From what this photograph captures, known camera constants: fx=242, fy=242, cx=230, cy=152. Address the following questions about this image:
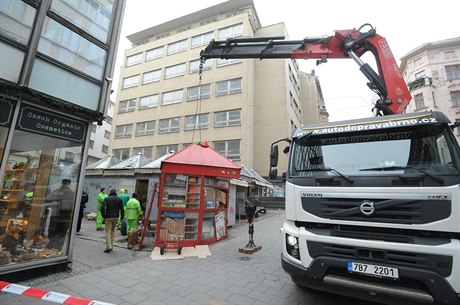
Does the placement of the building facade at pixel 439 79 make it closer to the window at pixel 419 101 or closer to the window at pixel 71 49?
the window at pixel 419 101

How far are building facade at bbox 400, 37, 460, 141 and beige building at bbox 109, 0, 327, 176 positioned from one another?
767 inches

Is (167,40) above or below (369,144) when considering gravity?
above

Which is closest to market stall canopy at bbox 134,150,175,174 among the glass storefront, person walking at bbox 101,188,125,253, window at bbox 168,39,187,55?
person walking at bbox 101,188,125,253

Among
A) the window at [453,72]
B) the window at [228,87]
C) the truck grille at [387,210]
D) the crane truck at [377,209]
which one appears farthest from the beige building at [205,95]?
the window at [453,72]

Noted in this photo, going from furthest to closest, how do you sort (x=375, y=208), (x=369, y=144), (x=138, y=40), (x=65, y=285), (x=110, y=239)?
1. (x=138, y=40)
2. (x=110, y=239)
3. (x=65, y=285)
4. (x=369, y=144)
5. (x=375, y=208)

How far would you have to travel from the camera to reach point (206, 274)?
561cm

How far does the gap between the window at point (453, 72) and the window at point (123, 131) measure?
45.2 meters

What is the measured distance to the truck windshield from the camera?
337cm

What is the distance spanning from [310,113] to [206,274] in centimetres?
3837

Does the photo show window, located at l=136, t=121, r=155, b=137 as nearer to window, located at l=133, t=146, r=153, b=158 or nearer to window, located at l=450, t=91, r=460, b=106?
window, located at l=133, t=146, r=153, b=158

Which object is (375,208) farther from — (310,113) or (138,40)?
(138,40)

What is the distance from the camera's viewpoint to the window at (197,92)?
28609mm

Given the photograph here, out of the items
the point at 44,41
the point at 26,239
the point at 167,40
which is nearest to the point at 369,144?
the point at 44,41

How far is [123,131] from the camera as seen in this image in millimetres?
32969
